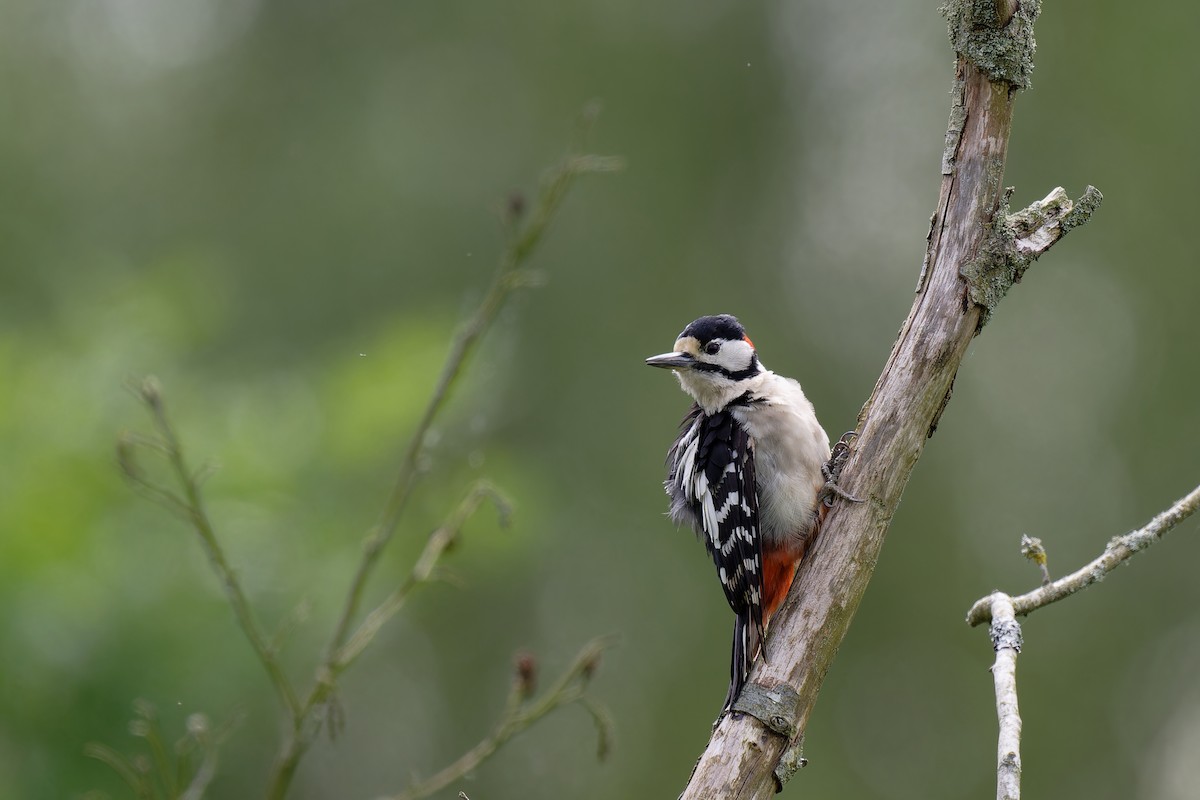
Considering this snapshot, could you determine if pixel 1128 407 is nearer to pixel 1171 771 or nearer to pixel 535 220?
pixel 1171 771

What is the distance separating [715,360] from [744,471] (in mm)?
476

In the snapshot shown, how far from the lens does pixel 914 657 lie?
11.7 m

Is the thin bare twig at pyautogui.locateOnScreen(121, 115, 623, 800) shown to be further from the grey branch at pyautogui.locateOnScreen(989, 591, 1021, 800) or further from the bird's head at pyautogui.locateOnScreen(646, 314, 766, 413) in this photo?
the grey branch at pyautogui.locateOnScreen(989, 591, 1021, 800)

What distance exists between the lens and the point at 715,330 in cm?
467

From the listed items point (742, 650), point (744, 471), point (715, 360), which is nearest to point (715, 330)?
point (715, 360)

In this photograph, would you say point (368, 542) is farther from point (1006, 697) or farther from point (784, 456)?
point (1006, 697)

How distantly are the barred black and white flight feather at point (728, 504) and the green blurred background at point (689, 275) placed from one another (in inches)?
219

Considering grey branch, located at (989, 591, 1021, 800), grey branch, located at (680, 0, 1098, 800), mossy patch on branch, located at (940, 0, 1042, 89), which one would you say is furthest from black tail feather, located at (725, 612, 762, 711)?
mossy patch on branch, located at (940, 0, 1042, 89)

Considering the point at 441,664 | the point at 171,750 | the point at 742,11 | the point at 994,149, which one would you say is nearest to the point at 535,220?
the point at 994,149

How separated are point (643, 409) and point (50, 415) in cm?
710

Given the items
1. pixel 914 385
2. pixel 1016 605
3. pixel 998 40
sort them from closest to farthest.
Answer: pixel 1016 605, pixel 998 40, pixel 914 385

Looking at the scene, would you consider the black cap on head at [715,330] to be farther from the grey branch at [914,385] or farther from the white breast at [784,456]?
the grey branch at [914,385]

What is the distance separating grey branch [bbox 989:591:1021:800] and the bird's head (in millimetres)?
1599

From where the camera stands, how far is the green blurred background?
11.0m
